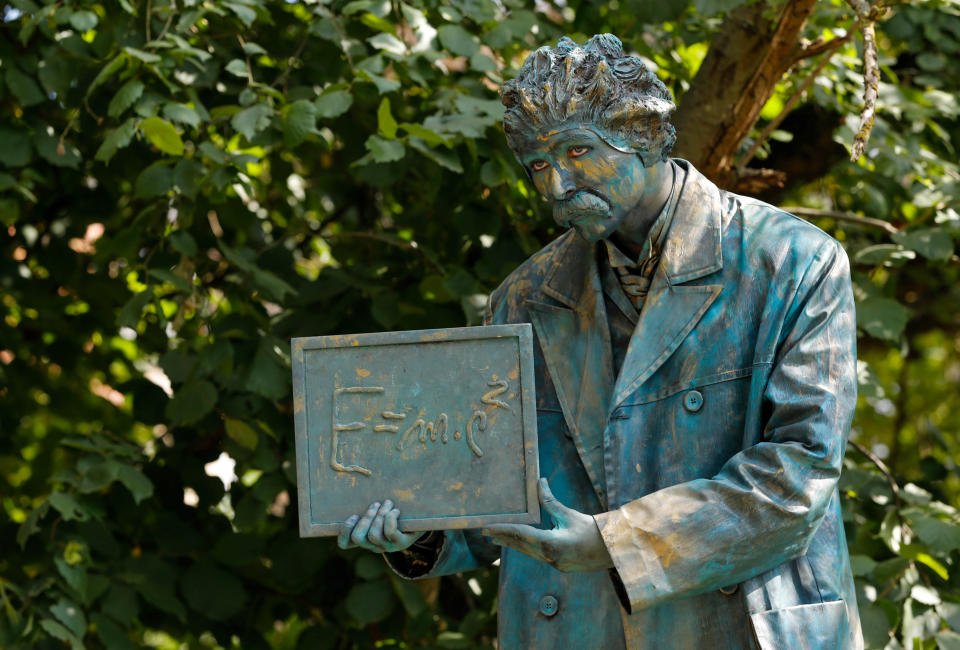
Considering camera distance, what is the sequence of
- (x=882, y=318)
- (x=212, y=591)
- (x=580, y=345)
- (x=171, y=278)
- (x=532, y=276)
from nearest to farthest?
(x=580, y=345), (x=532, y=276), (x=171, y=278), (x=882, y=318), (x=212, y=591)

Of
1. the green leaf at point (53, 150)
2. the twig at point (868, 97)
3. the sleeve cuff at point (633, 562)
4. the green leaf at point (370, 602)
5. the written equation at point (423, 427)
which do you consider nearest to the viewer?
the sleeve cuff at point (633, 562)

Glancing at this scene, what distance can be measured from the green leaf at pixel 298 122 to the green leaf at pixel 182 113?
11.8 inches

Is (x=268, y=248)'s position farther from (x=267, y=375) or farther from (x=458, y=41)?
(x=458, y=41)

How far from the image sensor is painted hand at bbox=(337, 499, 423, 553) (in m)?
2.89

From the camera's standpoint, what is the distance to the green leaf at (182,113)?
4.87 metres

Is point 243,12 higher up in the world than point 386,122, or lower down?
higher up

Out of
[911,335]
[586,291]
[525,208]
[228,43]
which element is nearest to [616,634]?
[586,291]

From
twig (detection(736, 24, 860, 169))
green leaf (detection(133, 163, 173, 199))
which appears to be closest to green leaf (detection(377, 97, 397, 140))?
green leaf (detection(133, 163, 173, 199))

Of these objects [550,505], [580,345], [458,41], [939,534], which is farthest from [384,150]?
[939,534]

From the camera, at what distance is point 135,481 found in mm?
4988

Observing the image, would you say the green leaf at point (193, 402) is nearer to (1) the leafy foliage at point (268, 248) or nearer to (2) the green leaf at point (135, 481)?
(1) the leafy foliage at point (268, 248)

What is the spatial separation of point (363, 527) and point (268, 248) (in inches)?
118

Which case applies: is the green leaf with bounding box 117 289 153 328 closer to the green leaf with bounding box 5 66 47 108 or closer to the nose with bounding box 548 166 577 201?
the green leaf with bounding box 5 66 47 108

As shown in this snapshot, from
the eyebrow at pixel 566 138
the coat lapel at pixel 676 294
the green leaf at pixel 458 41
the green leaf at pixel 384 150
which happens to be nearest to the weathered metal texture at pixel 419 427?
the coat lapel at pixel 676 294
